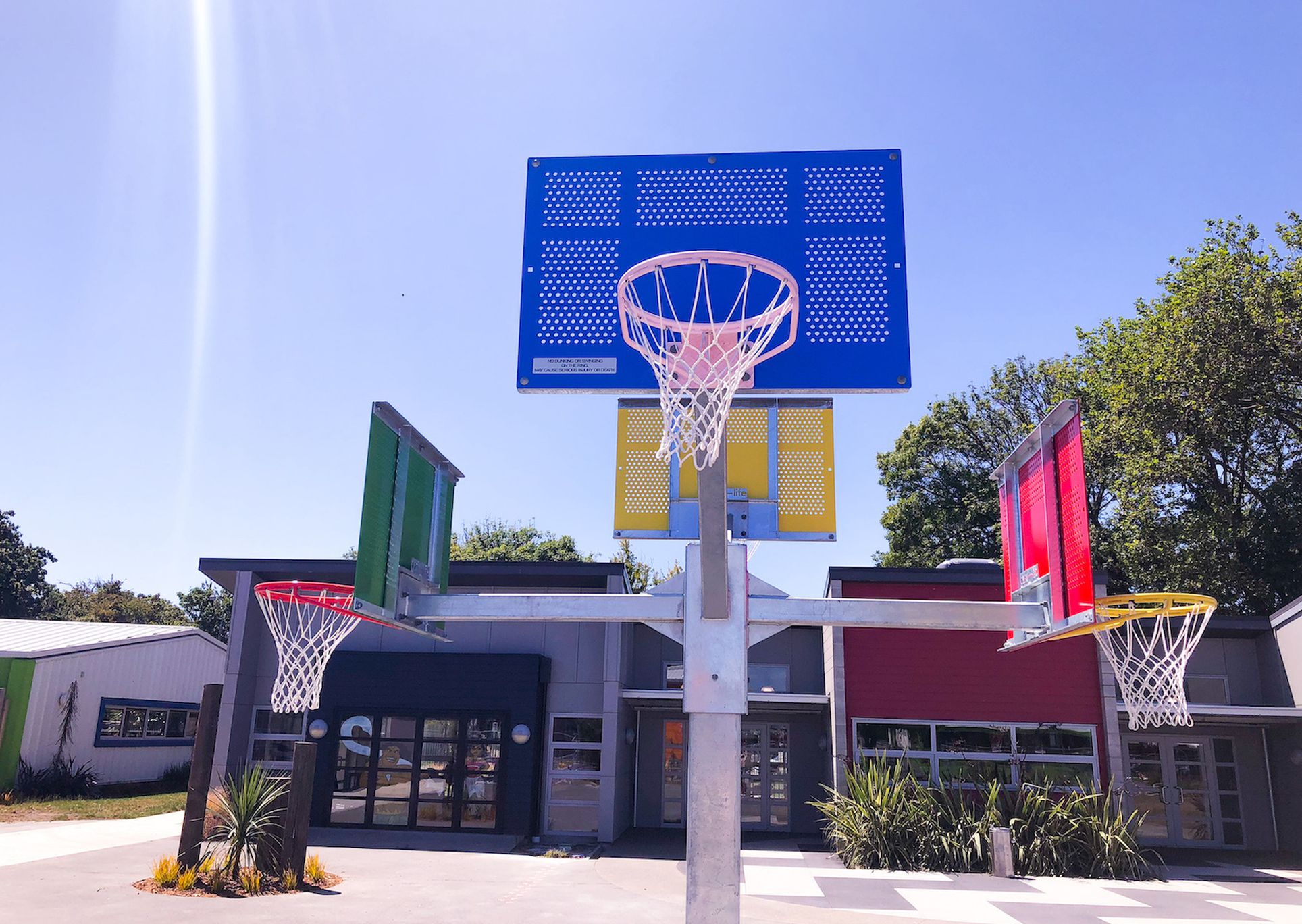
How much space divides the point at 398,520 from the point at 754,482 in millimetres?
1981

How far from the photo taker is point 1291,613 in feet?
50.0

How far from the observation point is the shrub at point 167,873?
31.9 ft

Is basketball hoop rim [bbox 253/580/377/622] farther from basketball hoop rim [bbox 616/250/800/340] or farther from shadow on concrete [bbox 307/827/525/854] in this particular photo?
shadow on concrete [bbox 307/827/525/854]

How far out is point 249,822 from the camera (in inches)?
399

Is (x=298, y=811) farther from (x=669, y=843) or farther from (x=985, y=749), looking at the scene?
(x=985, y=749)

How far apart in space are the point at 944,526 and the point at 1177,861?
17.5m

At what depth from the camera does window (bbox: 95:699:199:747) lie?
20192 mm

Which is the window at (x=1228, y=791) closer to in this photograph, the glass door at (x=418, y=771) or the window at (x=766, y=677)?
the window at (x=766, y=677)

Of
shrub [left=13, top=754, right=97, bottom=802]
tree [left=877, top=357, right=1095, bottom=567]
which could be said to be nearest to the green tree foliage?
tree [left=877, top=357, right=1095, bottom=567]

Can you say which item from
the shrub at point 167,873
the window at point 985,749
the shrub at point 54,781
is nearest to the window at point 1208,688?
the window at point 985,749

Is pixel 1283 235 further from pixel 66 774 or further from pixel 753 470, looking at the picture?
pixel 66 774

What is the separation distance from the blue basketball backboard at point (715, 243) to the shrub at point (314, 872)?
7.99 metres

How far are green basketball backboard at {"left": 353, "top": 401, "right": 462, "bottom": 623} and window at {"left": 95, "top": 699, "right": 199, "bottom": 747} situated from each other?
653 inches

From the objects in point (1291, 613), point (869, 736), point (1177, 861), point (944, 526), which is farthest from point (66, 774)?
point (944, 526)
